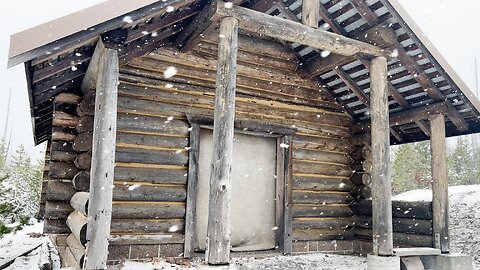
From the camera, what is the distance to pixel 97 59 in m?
5.57

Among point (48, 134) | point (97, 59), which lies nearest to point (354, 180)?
point (97, 59)

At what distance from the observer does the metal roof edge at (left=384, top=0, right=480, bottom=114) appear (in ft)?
23.0

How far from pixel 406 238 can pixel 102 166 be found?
7.19 metres

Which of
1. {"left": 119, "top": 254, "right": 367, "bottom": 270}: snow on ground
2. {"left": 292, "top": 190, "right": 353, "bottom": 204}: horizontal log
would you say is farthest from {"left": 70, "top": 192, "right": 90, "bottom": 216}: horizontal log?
{"left": 292, "top": 190, "right": 353, "bottom": 204}: horizontal log

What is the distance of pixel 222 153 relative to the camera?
5.57 metres

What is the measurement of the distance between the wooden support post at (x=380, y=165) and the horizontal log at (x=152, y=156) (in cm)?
374

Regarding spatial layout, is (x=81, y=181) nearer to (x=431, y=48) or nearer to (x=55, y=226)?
(x=55, y=226)

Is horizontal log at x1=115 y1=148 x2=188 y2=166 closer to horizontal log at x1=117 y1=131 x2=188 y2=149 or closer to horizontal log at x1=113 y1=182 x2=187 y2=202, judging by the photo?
horizontal log at x1=117 y1=131 x2=188 y2=149

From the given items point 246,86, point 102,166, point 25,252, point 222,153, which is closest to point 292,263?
point 222,153

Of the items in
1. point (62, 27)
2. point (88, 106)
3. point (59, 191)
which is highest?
point (62, 27)

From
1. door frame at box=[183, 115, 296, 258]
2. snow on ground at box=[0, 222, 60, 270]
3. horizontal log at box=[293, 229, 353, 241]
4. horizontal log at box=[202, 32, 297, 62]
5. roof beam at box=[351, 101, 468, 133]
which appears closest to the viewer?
snow on ground at box=[0, 222, 60, 270]

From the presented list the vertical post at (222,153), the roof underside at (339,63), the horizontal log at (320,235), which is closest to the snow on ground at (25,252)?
the roof underside at (339,63)

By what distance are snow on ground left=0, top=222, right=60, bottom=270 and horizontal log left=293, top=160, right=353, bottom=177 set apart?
5618 millimetres

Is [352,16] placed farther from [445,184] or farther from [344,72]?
[445,184]
